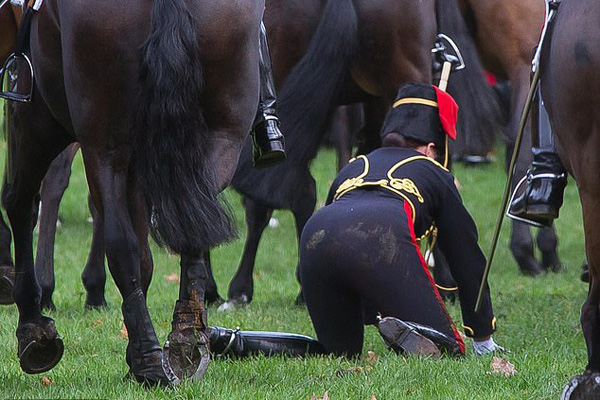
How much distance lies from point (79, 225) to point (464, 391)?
8602mm

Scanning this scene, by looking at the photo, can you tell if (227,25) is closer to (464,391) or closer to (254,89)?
(254,89)

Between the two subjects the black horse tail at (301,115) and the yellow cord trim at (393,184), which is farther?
the black horse tail at (301,115)

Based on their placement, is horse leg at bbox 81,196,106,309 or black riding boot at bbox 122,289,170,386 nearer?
black riding boot at bbox 122,289,170,386

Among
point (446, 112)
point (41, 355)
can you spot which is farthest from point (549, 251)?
point (41, 355)

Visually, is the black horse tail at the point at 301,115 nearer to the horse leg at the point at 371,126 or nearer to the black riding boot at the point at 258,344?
the horse leg at the point at 371,126

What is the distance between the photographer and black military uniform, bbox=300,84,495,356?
5.79 m

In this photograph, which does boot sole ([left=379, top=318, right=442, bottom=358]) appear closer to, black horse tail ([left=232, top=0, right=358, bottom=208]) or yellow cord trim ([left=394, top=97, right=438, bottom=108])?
yellow cord trim ([left=394, top=97, right=438, bottom=108])

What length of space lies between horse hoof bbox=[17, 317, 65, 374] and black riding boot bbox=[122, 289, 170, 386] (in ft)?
2.22

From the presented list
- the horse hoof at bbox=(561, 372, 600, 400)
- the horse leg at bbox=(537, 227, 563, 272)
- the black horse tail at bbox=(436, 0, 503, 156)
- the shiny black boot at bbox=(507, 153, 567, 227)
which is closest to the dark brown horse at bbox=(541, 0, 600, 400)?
the horse hoof at bbox=(561, 372, 600, 400)

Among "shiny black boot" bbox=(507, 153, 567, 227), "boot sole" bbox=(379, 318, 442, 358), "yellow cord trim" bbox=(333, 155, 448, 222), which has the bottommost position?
"boot sole" bbox=(379, 318, 442, 358)

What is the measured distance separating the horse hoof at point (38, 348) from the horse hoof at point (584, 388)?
221 cm

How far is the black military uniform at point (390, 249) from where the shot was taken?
579cm

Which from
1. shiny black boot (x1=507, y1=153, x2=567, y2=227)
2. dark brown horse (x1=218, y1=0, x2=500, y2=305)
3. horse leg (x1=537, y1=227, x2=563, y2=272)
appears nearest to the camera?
shiny black boot (x1=507, y1=153, x2=567, y2=227)

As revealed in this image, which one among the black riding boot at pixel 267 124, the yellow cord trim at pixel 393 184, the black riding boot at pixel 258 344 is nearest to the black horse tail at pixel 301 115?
the yellow cord trim at pixel 393 184
